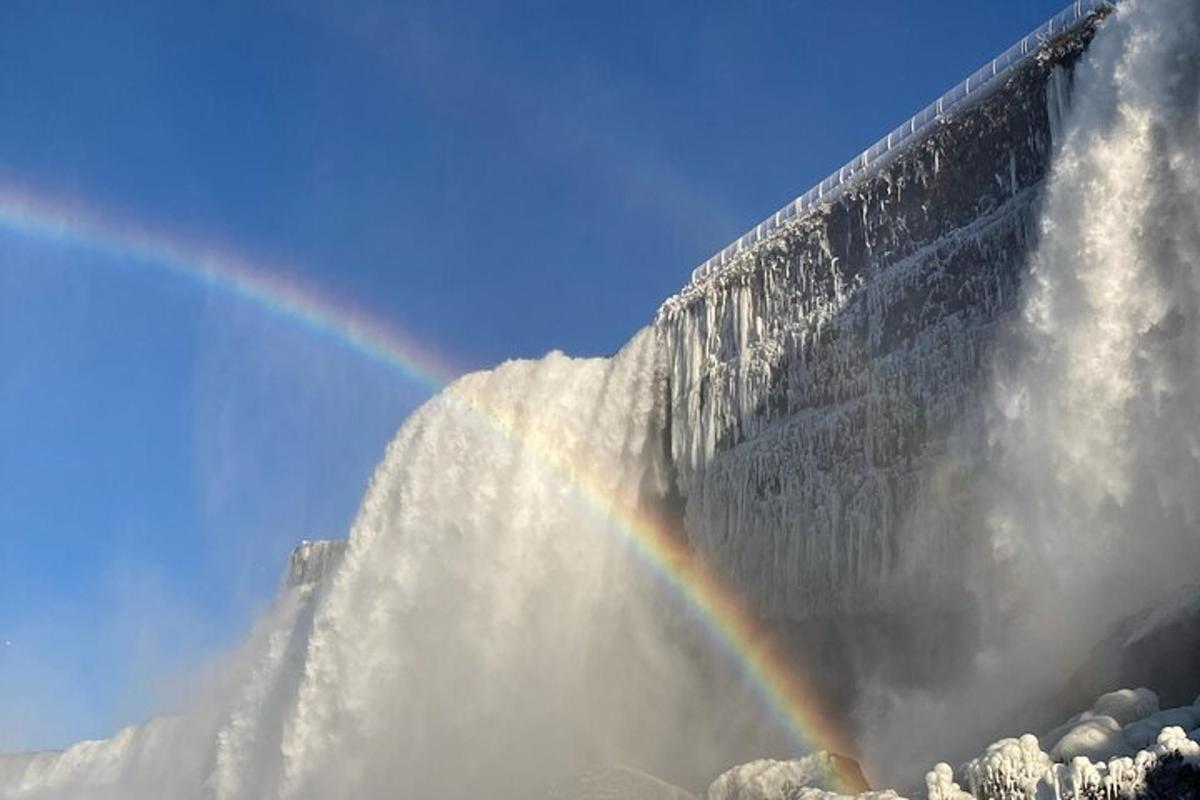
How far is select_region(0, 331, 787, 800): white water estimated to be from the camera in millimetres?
27188

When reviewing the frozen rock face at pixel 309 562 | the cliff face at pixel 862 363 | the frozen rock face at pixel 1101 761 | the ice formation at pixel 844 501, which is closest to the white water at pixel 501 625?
the ice formation at pixel 844 501

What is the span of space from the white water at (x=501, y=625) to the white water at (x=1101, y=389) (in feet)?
27.6

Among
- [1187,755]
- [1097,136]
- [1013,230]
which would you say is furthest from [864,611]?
[1187,755]

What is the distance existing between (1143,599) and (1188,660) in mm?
3885

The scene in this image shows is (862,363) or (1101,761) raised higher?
(862,363)

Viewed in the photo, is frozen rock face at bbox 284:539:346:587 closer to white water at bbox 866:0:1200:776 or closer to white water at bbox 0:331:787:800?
white water at bbox 0:331:787:800

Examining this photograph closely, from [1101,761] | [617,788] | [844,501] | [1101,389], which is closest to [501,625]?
[844,501]

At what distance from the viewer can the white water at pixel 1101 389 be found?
16859mm

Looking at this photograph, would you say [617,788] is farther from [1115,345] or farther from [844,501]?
[844,501]

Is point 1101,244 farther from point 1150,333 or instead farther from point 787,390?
point 787,390

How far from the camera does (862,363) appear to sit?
76.5 feet

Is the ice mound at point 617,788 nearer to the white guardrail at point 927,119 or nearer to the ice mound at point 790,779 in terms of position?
the ice mound at point 790,779

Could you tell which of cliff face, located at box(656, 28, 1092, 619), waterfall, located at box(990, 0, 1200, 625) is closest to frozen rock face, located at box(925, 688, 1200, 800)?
waterfall, located at box(990, 0, 1200, 625)

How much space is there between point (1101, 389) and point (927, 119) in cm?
646
